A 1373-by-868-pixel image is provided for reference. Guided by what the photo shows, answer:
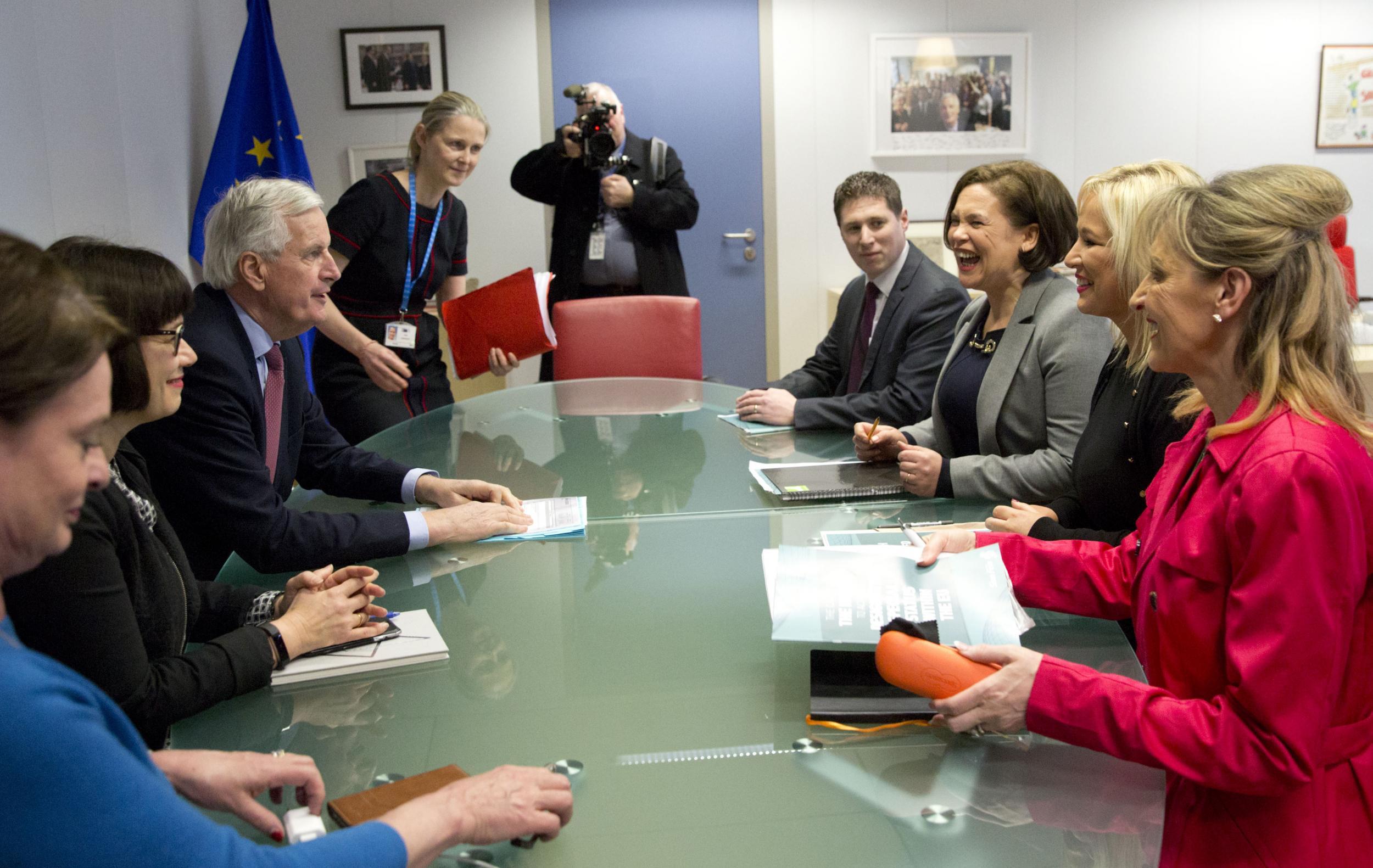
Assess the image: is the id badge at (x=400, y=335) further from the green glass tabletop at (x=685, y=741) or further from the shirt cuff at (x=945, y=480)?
the shirt cuff at (x=945, y=480)

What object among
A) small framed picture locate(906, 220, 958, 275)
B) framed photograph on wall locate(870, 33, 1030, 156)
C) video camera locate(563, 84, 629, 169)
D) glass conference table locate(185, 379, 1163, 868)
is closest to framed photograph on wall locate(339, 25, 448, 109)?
video camera locate(563, 84, 629, 169)

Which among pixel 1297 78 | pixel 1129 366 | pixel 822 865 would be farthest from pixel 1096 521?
pixel 1297 78

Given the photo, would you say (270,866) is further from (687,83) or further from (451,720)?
(687,83)

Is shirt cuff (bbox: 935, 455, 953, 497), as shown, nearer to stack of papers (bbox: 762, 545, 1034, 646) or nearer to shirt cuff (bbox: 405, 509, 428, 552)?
stack of papers (bbox: 762, 545, 1034, 646)

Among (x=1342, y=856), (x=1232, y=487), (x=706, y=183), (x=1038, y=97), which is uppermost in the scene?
(x=1038, y=97)

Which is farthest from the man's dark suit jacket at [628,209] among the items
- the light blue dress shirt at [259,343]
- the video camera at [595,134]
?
Answer: the light blue dress shirt at [259,343]

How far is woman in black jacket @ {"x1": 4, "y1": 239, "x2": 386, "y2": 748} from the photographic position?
1180 mm

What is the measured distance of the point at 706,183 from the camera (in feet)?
18.7

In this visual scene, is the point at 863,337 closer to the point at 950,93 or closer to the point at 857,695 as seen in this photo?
the point at 857,695

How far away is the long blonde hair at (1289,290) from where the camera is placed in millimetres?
1174

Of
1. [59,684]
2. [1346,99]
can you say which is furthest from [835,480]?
[1346,99]

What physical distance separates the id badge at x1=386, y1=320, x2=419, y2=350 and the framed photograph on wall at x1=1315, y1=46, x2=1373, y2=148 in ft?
16.5

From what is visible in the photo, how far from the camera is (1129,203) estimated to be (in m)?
1.95

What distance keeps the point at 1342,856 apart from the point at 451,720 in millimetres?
970
